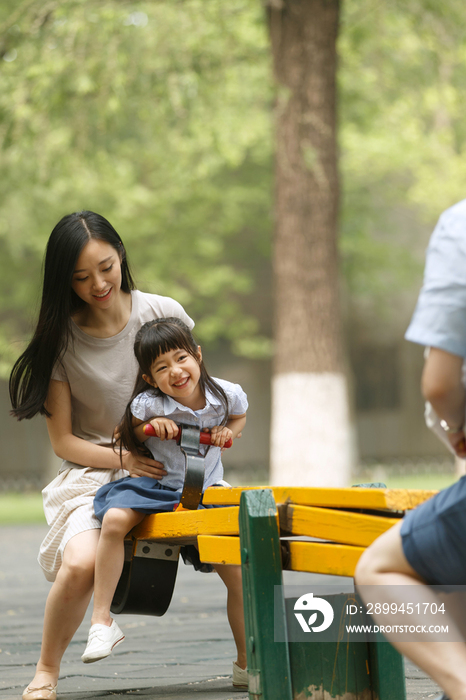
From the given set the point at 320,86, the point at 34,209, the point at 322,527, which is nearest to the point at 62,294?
the point at 322,527

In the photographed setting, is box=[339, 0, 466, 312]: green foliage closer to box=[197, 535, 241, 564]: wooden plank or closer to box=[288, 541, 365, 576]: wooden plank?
box=[197, 535, 241, 564]: wooden plank

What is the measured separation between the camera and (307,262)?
9.98 metres

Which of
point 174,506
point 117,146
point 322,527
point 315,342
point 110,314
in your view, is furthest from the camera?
point 117,146

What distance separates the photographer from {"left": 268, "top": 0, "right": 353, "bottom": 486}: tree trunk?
10000mm

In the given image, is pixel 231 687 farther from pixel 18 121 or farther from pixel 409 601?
pixel 18 121

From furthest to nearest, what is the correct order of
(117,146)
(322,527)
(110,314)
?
(117,146), (110,314), (322,527)

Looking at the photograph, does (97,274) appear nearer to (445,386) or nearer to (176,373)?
(176,373)

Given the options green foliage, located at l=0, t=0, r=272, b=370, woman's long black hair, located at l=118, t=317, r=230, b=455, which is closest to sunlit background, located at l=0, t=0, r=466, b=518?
green foliage, located at l=0, t=0, r=272, b=370

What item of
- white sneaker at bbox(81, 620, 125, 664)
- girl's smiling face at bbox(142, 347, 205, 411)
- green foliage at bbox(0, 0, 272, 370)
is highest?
green foliage at bbox(0, 0, 272, 370)

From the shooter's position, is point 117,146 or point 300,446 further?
point 117,146

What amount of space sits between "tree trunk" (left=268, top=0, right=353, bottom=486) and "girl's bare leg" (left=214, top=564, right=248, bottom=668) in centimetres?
678

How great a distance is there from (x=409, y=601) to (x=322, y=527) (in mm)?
397

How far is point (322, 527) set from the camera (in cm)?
227

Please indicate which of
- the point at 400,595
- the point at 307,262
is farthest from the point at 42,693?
the point at 307,262
